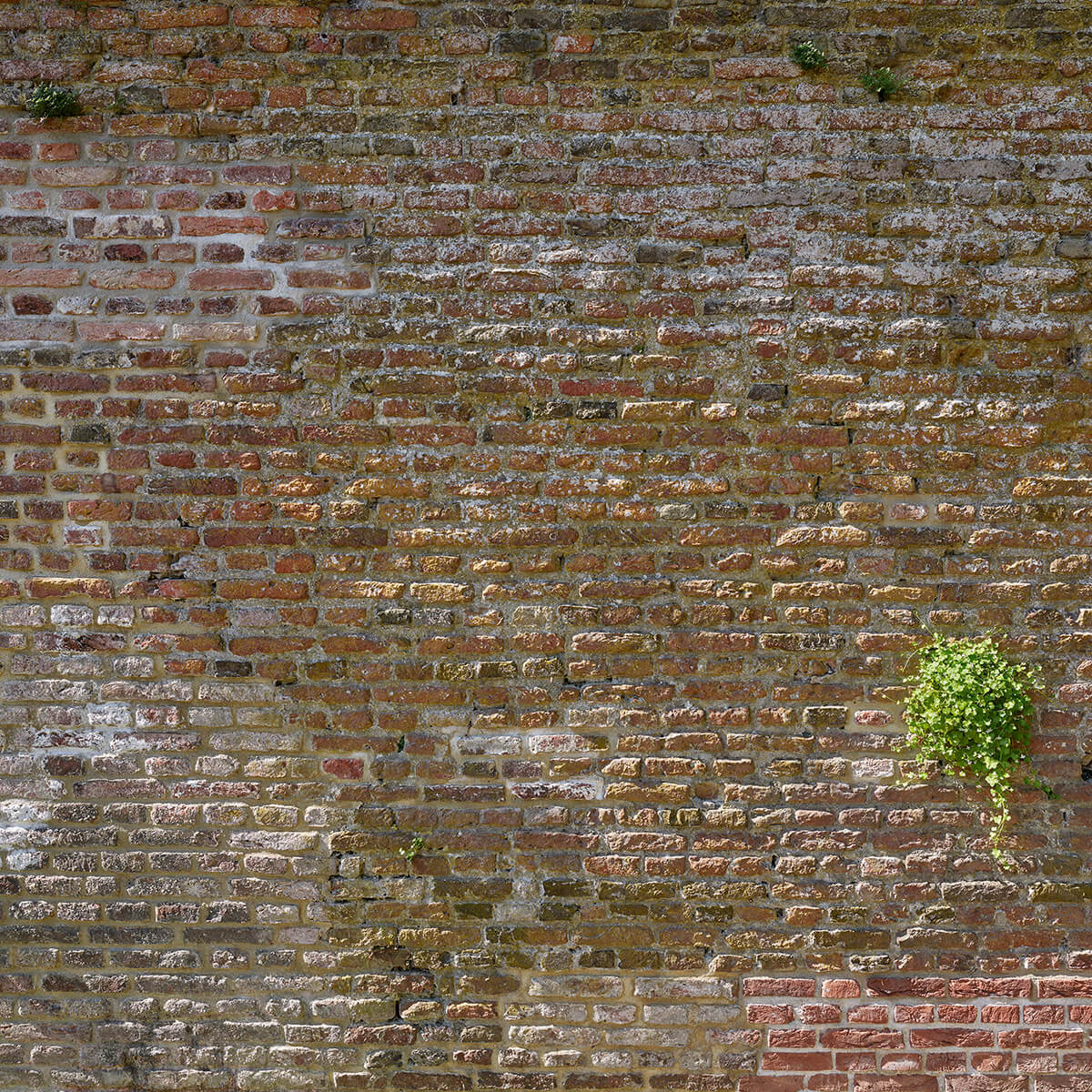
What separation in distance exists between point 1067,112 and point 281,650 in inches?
124

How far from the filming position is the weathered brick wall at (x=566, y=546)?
9.00ft

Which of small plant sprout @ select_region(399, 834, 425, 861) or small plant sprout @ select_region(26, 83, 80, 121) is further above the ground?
small plant sprout @ select_region(26, 83, 80, 121)

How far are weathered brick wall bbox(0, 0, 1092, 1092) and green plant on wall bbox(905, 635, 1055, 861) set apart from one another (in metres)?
0.08

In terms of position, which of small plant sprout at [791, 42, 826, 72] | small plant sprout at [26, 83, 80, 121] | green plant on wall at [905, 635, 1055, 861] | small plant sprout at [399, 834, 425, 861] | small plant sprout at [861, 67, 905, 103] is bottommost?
small plant sprout at [399, 834, 425, 861]

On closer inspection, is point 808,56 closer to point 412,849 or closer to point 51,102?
point 51,102

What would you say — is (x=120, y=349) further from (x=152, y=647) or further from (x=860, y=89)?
(x=860, y=89)

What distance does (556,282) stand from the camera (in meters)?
2.78

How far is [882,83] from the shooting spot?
2723 mm

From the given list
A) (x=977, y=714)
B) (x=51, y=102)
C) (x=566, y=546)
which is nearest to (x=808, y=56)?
(x=566, y=546)

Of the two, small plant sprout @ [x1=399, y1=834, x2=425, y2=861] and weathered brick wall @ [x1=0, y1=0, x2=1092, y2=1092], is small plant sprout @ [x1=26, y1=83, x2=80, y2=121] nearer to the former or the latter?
weathered brick wall @ [x1=0, y1=0, x2=1092, y2=1092]

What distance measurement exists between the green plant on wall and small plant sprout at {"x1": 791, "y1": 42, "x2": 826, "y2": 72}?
1.90 meters

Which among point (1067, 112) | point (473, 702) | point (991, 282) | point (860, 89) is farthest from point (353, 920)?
point (1067, 112)

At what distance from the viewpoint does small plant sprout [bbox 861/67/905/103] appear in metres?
2.71

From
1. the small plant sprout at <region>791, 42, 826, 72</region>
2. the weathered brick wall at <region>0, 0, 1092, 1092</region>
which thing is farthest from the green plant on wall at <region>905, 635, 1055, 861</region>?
the small plant sprout at <region>791, 42, 826, 72</region>
